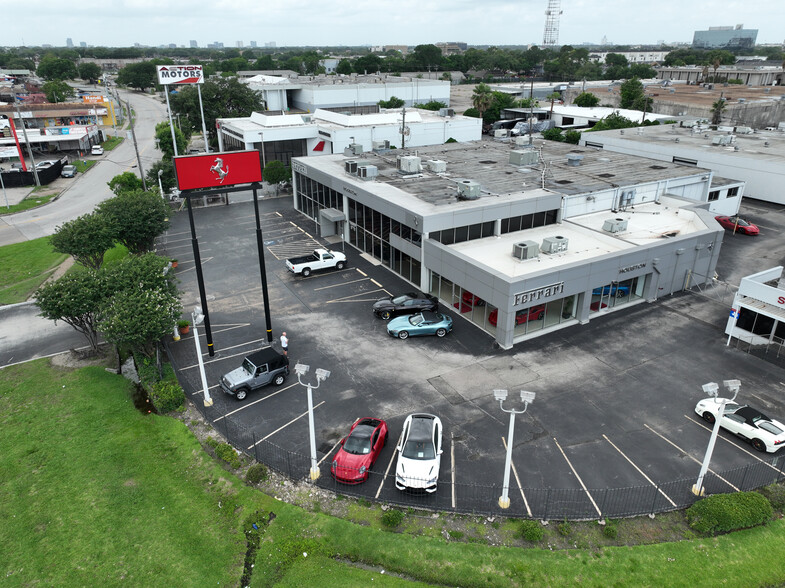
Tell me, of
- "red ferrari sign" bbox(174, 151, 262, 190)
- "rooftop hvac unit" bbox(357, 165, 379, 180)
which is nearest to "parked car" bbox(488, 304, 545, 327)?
"red ferrari sign" bbox(174, 151, 262, 190)

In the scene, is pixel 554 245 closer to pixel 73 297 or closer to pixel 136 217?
pixel 73 297

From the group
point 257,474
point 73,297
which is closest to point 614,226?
point 257,474

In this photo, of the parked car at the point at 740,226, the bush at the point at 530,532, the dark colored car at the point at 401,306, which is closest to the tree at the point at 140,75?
the dark colored car at the point at 401,306

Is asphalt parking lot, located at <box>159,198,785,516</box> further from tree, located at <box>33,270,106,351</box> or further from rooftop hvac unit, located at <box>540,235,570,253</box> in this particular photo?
rooftop hvac unit, located at <box>540,235,570,253</box>

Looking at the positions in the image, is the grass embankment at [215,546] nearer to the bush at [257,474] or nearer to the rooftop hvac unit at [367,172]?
the bush at [257,474]

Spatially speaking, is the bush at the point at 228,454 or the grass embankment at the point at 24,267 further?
the grass embankment at the point at 24,267

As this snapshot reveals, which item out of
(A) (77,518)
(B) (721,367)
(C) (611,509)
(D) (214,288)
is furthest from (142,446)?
(B) (721,367)
